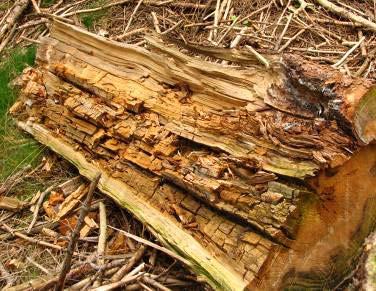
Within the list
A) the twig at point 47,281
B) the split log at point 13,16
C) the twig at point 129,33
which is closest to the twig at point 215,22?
the twig at point 129,33

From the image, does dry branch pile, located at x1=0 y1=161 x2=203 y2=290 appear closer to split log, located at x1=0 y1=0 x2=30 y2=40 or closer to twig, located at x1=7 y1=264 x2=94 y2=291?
twig, located at x1=7 y1=264 x2=94 y2=291

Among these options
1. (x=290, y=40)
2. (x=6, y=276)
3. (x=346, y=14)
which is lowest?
(x=6, y=276)

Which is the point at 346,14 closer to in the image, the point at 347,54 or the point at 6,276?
the point at 347,54

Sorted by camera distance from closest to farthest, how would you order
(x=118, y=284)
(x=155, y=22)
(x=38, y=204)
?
(x=118, y=284)
(x=38, y=204)
(x=155, y=22)

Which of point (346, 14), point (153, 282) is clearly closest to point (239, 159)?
point (153, 282)

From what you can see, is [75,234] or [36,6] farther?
[36,6]

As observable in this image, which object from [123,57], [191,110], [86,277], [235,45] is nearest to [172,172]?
[191,110]
